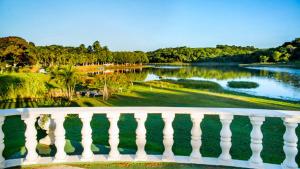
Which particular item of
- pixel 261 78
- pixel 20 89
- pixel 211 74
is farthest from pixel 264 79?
pixel 20 89

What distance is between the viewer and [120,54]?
123062 millimetres

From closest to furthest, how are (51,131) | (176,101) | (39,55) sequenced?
(51,131)
(176,101)
(39,55)

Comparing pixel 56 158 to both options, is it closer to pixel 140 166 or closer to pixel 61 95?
pixel 140 166

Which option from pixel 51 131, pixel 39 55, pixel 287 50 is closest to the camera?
pixel 51 131

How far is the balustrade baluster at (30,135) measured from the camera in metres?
3.37

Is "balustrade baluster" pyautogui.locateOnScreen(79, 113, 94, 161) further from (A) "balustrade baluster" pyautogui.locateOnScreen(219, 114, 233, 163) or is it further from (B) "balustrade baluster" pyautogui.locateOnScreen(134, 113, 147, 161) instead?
(A) "balustrade baluster" pyautogui.locateOnScreen(219, 114, 233, 163)

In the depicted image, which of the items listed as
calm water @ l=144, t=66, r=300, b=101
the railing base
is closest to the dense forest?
calm water @ l=144, t=66, r=300, b=101

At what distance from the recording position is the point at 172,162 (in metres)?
3.46

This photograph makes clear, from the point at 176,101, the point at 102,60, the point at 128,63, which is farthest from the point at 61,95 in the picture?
the point at 128,63

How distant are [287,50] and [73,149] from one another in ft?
326

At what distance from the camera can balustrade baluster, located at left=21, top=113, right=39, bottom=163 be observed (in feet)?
11.1

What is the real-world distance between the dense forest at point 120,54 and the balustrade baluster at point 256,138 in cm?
4663

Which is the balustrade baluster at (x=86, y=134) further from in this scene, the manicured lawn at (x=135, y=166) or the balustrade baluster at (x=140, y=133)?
the balustrade baluster at (x=140, y=133)

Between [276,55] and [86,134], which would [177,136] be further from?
[276,55]
